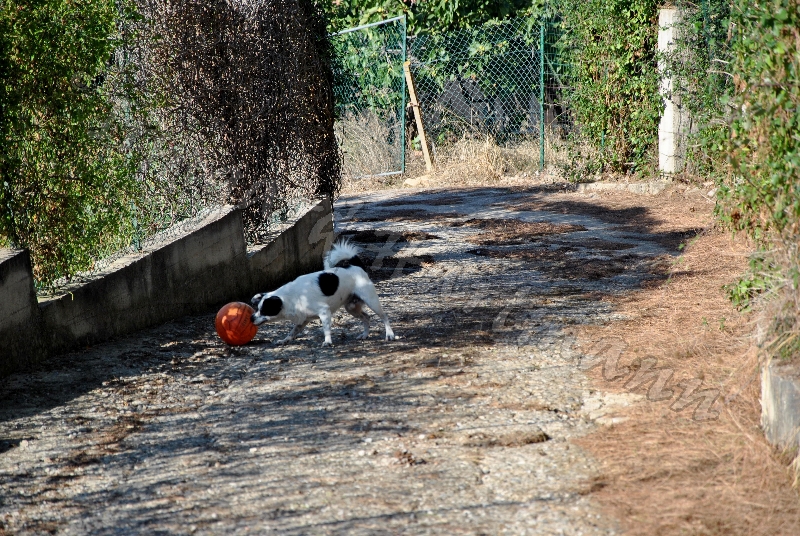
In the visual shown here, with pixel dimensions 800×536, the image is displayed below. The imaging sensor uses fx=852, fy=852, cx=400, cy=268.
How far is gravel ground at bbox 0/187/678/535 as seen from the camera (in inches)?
146

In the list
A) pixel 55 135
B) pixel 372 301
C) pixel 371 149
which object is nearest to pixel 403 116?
pixel 371 149

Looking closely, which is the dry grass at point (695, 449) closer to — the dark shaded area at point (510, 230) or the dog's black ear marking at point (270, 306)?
the dog's black ear marking at point (270, 306)

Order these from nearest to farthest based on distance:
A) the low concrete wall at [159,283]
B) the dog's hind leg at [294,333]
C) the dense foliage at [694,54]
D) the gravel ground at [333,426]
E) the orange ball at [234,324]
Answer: the gravel ground at [333,426], the low concrete wall at [159,283], the orange ball at [234,324], the dog's hind leg at [294,333], the dense foliage at [694,54]

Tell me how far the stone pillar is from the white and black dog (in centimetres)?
784

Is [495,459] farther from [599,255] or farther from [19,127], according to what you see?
[599,255]

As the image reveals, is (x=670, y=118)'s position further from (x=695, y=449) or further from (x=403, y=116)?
(x=695, y=449)

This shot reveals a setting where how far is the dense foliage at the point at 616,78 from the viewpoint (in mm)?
13672

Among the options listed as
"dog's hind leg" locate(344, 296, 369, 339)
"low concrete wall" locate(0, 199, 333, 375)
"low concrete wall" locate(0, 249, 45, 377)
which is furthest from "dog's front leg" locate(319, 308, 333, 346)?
"low concrete wall" locate(0, 249, 45, 377)

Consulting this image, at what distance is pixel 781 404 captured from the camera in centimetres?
390

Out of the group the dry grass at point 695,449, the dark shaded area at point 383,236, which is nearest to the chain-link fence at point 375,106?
the dark shaded area at point 383,236

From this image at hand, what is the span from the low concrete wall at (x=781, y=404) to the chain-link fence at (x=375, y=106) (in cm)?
1339

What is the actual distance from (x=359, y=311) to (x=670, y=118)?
27.4ft

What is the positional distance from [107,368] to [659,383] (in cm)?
366

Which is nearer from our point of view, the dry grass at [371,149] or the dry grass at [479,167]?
the dry grass at [479,167]
